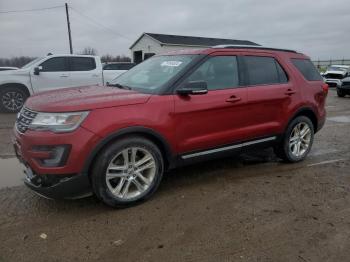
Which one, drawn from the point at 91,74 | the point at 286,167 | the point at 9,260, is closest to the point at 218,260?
the point at 9,260

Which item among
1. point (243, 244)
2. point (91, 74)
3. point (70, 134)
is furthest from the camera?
point (91, 74)

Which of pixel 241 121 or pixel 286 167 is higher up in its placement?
pixel 241 121

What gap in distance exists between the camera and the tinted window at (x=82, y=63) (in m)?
12.1

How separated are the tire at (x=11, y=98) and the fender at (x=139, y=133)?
8817 millimetres

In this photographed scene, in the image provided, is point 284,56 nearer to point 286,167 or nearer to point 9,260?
point 286,167

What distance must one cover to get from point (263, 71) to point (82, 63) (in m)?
8.60

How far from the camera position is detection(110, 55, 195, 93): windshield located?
14.3ft

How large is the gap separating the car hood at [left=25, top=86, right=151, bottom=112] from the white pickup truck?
23.7ft

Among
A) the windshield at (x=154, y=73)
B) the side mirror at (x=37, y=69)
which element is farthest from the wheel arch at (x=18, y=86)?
the windshield at (x=154, y=73)

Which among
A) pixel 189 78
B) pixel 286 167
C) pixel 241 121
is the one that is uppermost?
pixel 189 78

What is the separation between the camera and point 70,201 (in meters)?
4.15

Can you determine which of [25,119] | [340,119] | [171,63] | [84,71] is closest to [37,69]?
[84,71]

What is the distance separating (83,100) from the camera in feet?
12.2

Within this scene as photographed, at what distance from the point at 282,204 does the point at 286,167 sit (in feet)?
4.97
